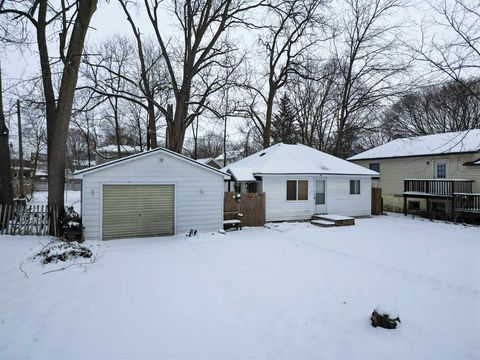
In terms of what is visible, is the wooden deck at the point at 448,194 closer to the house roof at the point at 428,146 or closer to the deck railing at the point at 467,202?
the deck railing at the point at 467,202

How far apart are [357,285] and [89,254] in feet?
22.6

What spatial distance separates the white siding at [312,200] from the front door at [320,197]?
23cm

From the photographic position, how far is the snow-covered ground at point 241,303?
3.85m

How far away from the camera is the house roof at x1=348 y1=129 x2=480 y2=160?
1675cm

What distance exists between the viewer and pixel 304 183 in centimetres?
1571

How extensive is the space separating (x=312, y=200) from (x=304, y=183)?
107cm

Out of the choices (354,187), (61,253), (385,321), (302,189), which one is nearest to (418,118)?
(354,187)

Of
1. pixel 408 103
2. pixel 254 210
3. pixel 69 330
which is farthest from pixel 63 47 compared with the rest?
pixel 408 103

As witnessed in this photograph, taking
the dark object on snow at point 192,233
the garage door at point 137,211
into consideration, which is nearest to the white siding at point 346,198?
the dark object on snow at point 192,233

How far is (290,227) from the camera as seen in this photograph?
13.7 metres

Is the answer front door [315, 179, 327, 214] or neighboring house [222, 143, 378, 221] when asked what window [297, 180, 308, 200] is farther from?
front door [315, 179, 327, 214]

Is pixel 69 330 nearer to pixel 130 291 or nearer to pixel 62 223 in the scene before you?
pixel 130 291

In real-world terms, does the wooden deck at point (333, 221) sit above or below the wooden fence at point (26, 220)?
below

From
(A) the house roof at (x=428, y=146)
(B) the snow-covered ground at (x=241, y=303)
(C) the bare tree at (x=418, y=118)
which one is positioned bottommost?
(B) the snow-covered ground at (x=241, y=303)
